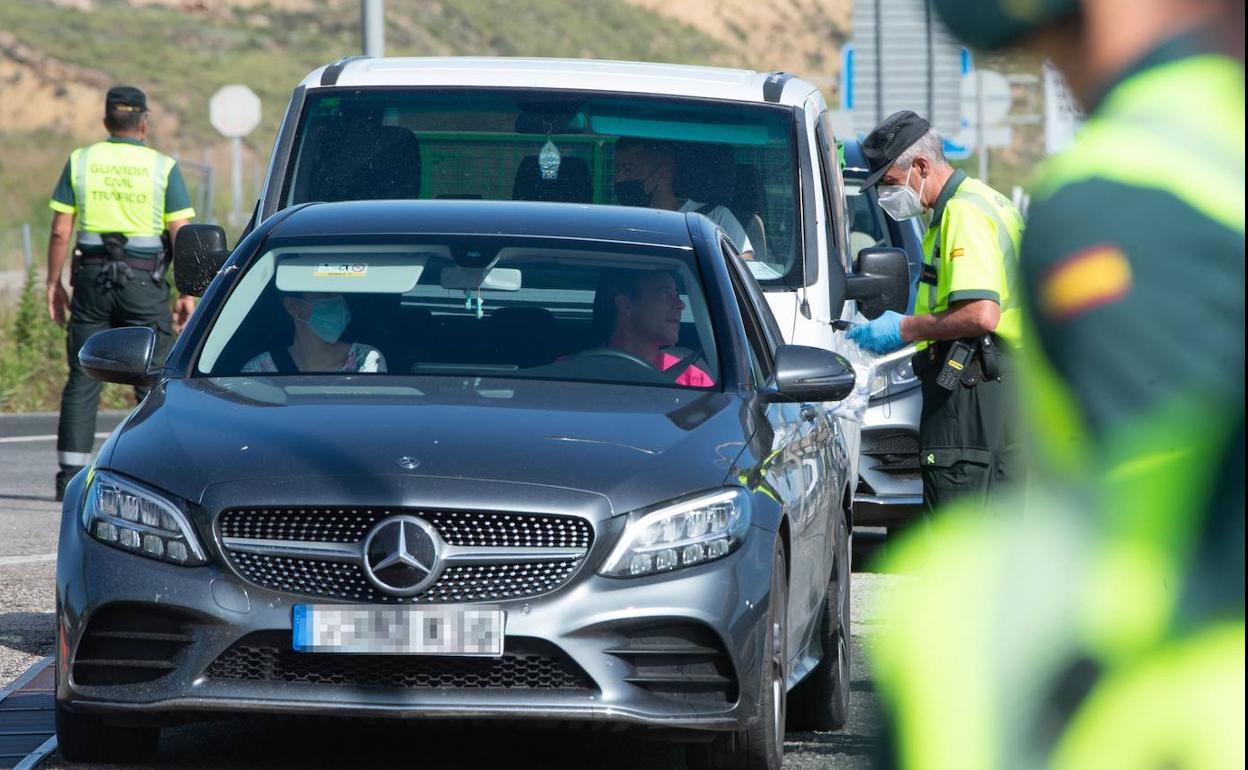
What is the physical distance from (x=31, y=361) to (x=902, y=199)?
12193 mm

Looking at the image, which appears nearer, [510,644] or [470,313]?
[510,644]

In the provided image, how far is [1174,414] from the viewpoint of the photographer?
4.76 ft

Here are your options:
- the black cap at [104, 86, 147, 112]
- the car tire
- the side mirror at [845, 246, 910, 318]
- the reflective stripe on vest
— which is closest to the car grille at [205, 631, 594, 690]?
the car tire

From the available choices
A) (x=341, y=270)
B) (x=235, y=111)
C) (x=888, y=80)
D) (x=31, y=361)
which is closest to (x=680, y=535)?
(x=341, y=270)

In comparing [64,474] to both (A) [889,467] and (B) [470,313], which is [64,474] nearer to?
(A) [889,467]

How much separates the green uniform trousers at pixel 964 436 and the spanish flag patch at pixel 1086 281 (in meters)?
5.91

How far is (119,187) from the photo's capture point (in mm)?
11867

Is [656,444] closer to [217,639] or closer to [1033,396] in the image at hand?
[217,639]

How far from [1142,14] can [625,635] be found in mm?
3926

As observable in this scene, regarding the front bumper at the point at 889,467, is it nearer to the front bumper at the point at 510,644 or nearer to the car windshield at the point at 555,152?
the car windshield at the point at 555,152

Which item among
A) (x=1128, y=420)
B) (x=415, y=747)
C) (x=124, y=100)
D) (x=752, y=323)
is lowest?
(x=415, y=747)

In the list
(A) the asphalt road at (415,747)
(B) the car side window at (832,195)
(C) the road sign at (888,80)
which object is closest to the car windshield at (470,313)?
(A) the asphalt road at (415,747)

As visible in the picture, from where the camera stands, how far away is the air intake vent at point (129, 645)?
540cm

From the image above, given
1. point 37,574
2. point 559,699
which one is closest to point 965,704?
point 559,699
